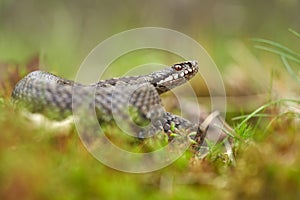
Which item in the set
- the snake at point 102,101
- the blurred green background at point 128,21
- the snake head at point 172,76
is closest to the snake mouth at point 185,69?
the snake head at point 172,76

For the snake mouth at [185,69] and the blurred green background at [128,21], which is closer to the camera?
the snake mouth at [185,69]

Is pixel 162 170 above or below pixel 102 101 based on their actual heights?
below

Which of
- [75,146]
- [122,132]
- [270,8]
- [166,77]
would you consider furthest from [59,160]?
[270,8]

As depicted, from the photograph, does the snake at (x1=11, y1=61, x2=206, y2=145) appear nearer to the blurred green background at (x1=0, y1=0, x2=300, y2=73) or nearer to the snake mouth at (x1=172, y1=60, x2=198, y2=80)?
the snake mouth at (x1=172, y1=60, x2=198, y2=80)

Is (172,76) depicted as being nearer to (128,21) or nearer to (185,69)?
(185,69)

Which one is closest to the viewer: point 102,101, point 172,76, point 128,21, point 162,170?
point 162,170

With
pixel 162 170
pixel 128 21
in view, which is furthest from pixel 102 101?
pixel 128 21

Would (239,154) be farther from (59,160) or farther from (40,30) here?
(40,30)

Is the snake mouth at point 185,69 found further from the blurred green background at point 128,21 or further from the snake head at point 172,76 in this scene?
the blurred green background at point 128,21

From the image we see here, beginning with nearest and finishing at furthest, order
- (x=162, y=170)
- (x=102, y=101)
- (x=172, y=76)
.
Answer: (x=162, y=170) → (x=102, y=101) → (x=172, y=76)
